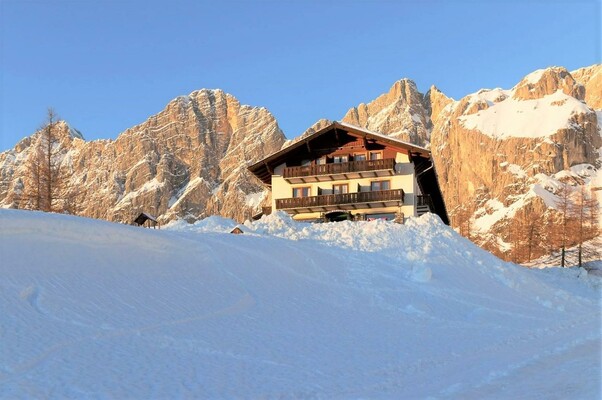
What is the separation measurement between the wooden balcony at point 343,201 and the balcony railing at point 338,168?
1748 mm

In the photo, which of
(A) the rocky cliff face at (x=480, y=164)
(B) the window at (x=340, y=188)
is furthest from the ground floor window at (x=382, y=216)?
(A) the rocky cliff face at (x=480, y=164)

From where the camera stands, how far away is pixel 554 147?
157m

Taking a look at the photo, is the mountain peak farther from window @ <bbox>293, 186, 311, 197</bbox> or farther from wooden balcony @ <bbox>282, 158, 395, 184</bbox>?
window @ <bbox>293, 186, 311, 197</bbox>

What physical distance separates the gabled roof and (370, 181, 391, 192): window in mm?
2781

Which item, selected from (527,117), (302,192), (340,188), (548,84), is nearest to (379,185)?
(340,188)

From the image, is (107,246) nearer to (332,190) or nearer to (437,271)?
(437,271)

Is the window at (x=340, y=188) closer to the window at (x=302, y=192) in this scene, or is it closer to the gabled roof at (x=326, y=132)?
the window at (x=302, y=192)

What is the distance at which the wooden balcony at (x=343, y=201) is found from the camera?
37500mm

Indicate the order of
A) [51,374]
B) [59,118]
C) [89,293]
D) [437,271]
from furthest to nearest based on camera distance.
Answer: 1. [59,118]
2. [437,271]
3. [89,293]
4. [51,374]

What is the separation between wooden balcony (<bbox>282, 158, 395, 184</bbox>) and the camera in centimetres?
3812

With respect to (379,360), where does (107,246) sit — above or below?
above

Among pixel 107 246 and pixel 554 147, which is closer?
pixel 107 246

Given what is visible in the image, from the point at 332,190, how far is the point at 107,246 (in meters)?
25.1

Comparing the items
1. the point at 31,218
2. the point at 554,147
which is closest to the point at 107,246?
the point at 31,218
